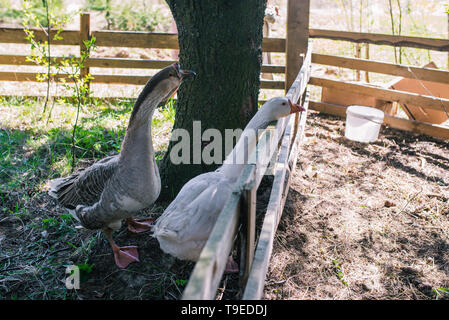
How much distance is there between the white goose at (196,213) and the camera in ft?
8.20

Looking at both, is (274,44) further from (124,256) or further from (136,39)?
(124,256)

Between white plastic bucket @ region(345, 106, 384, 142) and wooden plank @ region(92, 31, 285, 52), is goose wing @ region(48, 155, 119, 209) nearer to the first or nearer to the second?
white plastic bucket @ region(345, 106, 384, 142)

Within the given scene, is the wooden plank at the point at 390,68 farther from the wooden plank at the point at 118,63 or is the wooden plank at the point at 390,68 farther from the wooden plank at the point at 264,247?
the wooden plank at the point at 264,247

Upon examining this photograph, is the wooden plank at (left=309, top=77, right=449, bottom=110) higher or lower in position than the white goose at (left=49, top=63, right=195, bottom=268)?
higher

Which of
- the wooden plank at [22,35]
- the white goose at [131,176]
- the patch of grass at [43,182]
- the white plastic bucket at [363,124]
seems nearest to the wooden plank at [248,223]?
the patch of grass at [43,182]

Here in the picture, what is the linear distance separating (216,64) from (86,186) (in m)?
1.61

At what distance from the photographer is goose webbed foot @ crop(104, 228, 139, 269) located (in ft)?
9.91

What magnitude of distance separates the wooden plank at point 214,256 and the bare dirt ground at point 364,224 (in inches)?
51.5

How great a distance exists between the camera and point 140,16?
487 inches

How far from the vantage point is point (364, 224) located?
12.5 ft

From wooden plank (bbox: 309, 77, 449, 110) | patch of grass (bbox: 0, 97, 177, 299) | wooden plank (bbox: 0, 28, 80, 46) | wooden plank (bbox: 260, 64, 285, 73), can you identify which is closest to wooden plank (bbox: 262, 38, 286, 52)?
wooden plank (bbox: 260, 64, 285, 73)

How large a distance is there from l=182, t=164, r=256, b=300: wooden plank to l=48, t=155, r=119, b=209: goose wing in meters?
1.46

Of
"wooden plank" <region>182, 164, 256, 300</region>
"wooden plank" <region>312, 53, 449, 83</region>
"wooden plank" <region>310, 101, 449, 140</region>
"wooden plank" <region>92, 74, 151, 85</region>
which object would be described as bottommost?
"wooden plank" <region>182, 164, 256, 300</region>
